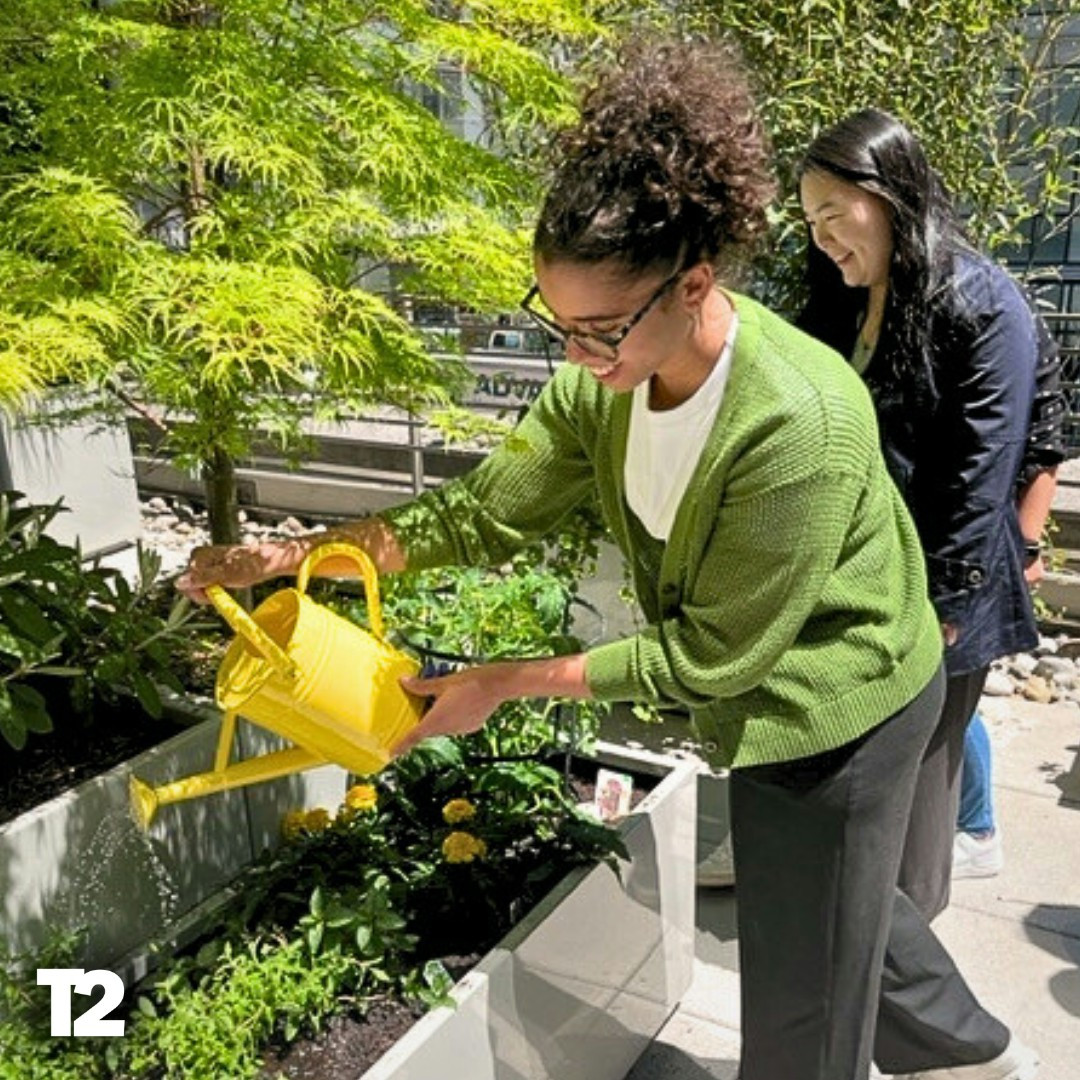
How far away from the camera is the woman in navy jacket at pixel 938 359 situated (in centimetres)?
179

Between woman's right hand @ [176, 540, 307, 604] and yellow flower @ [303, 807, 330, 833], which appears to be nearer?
woman's right hand @ [176, 540, 307, 604]

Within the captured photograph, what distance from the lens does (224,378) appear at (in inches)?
58.6

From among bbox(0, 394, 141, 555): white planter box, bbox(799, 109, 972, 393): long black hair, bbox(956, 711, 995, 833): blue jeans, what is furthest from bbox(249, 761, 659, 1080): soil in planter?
bbox(0, 394, 141, 555): white planter box

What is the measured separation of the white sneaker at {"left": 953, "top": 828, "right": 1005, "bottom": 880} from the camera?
2.65m

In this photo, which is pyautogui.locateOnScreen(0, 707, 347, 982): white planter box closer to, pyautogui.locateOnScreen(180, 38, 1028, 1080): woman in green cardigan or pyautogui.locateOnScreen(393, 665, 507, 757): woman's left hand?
pyautogui.locateOnScreen(180, 38, 1028, 1080): woman in green cardigan

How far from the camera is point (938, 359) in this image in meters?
1.82

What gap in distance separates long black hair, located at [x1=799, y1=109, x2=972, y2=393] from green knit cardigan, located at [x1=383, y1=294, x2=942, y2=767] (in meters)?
0.47

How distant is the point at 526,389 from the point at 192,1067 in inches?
133

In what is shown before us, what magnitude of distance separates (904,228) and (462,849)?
1.14 metres

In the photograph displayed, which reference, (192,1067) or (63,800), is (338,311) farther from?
(192,1067)

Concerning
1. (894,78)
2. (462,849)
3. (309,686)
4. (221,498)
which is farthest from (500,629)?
(894,78)

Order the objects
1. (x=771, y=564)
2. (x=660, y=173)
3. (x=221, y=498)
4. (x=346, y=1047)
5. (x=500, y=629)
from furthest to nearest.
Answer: (x=221, y=498), (x=500, y=629), (x=346, y=1047), (x=771, y=564), (x=660, y=173)

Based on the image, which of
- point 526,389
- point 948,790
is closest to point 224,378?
point 948,790

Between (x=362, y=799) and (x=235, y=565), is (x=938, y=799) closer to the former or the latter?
(x=362, y=799)
